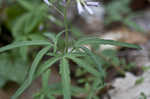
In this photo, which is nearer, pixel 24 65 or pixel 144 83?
pixel 144 83

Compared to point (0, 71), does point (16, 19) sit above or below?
above

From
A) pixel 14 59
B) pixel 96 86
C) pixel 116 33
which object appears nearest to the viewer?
pixel 96 86

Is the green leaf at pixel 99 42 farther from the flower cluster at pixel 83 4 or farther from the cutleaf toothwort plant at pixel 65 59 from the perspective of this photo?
the flower cluster at pixel 83 4

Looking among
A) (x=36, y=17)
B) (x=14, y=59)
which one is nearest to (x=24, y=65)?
(x=14, y=59)

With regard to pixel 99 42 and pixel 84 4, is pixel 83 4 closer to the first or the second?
pixel 84 4

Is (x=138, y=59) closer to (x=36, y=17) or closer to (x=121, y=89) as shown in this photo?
(x=121, y=89)

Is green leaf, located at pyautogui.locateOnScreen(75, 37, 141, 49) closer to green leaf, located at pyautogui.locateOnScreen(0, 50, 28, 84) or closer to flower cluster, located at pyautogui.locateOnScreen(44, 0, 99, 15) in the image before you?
flower cluster, located at pyautogui.locateOnScreen(44, 0, 99, 15)

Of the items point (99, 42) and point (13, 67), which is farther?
point (13, 67)

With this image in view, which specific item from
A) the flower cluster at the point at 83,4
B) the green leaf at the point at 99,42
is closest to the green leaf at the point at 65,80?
the green leaf at the point at 99,42

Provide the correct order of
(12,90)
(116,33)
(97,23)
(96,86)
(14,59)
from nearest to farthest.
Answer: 1. (96,86)
2. (12,90)
3. (14,59)
4. (116,33)
5. (97,23)

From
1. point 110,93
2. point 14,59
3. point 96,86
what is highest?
point 14,59

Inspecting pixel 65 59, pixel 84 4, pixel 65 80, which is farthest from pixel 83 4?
pixel 65 80
